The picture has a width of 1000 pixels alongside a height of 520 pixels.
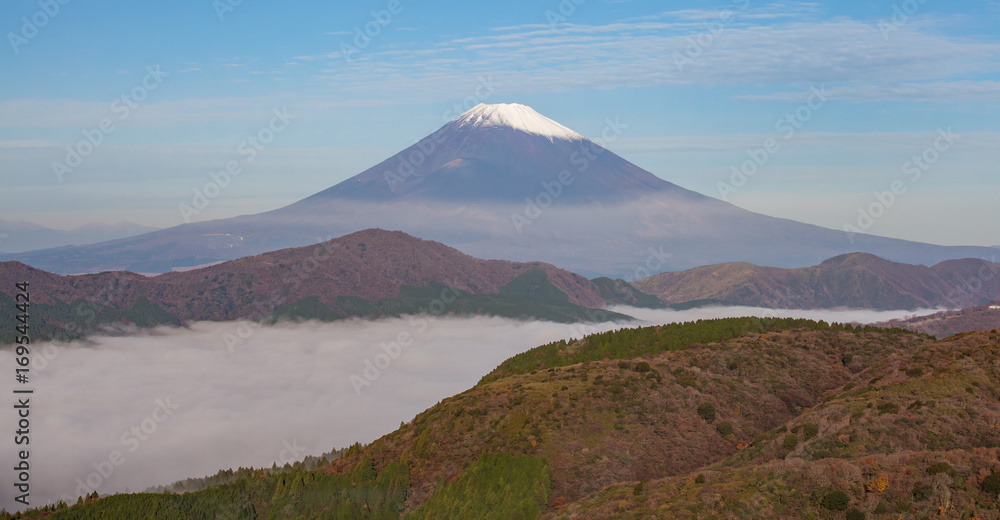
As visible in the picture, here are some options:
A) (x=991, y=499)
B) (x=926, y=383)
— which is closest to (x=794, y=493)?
(x=991, y=499)

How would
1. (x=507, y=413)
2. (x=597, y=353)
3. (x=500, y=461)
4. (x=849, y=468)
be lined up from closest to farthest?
1. (x=849, y=468)
2. (x=500, y=461)
3. (x=507, y=413)
4. (x=597, y=353)

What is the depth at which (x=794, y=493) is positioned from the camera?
56.6 m

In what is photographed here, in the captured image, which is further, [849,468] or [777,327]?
[777,327]

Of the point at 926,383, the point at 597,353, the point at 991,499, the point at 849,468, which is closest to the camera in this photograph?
the point at 991,499

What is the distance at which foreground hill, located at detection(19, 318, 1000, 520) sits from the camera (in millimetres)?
56219

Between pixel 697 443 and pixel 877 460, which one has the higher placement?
pixel 877 460

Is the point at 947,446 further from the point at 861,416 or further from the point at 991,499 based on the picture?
the point at 991,499

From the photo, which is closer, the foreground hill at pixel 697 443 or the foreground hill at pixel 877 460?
the foreground hill at pixel 877 460

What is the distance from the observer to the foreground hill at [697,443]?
56219 millimetres

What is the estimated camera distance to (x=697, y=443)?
289ft

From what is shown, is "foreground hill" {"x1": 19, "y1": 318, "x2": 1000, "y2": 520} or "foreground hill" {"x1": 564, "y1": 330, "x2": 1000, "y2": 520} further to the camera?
"foreground hill" {"x1": 19, "y1": 318, "x2": 1000, "y2": 520}

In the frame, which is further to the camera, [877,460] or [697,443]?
[697,443]

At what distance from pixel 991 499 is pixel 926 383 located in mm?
31580

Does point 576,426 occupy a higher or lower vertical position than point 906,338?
lower
